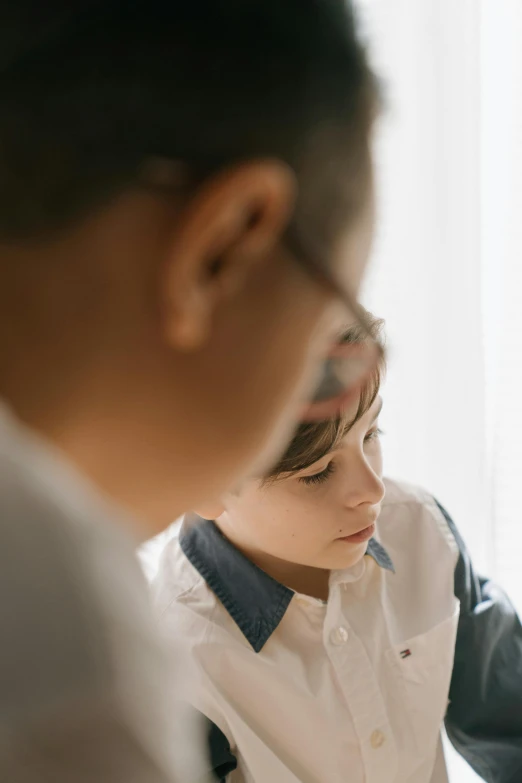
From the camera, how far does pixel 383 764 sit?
661mm

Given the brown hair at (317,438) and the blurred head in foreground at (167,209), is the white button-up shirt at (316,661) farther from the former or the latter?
the blurred head in foreground at (167,209)

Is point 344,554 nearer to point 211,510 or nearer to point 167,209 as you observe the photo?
point 211,510

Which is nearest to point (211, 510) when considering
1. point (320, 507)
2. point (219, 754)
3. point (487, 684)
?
point (320, 507)

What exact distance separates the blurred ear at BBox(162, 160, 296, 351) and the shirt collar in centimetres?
41

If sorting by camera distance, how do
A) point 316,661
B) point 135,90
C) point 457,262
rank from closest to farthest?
point 135,90
point 316,661
point 457,262

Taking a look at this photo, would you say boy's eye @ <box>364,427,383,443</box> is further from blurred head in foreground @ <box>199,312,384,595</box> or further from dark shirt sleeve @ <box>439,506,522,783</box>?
dark shirt sleeve @ <box>439,506,522,783</box>

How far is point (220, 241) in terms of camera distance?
26 centimetres

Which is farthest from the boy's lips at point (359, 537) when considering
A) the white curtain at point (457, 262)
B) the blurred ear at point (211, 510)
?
the white curtain at point (457, 262)

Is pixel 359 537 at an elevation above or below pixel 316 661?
above

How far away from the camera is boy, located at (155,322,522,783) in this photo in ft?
2.02

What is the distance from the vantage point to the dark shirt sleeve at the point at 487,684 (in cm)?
72

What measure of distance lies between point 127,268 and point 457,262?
759 millimetres

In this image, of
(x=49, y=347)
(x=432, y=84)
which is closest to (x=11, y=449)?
(x=49, y=347)

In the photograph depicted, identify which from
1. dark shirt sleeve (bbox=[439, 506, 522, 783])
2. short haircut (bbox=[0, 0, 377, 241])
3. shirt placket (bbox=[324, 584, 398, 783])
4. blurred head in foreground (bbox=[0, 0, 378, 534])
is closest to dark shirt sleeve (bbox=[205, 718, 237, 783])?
shirt placket (bbox=[324, 584, 398, 783])
